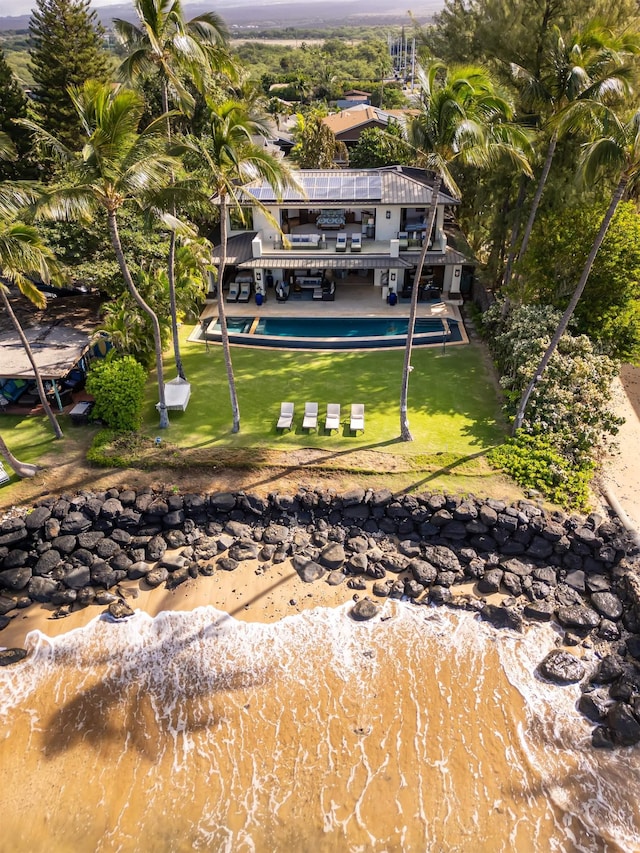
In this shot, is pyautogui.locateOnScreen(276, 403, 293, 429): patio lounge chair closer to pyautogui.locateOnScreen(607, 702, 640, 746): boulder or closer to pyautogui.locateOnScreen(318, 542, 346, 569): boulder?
pyautogui.locateOnScreen(318, 542, 346, 569): boulder

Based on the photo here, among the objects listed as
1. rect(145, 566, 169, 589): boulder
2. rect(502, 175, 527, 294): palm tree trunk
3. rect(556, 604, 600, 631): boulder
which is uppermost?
rect(502, 175, 527, 294): palm tree trunk

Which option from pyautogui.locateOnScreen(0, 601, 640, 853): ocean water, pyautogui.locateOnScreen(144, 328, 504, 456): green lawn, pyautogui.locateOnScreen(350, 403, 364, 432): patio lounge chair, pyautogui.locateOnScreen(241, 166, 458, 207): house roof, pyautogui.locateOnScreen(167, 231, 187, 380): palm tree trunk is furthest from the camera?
pyautogui.locateOnScreen(241, 166, 458, 207): house roof

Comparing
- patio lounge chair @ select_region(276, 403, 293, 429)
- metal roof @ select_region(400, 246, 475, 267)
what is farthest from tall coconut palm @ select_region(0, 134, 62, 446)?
metal roof @ select_region(400, 246, 475, 267)

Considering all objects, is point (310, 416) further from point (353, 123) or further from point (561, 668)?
point (353, 123)

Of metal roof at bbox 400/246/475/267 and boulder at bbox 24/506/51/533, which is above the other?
metal roof at bbox 400/246/475/267

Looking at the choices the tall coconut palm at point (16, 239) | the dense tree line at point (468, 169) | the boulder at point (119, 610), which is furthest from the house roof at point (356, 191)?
the boulder at point (119, 610)

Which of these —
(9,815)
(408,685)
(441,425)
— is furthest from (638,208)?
(9,815)

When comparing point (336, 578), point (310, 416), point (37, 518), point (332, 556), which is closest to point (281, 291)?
point (310, 416)
